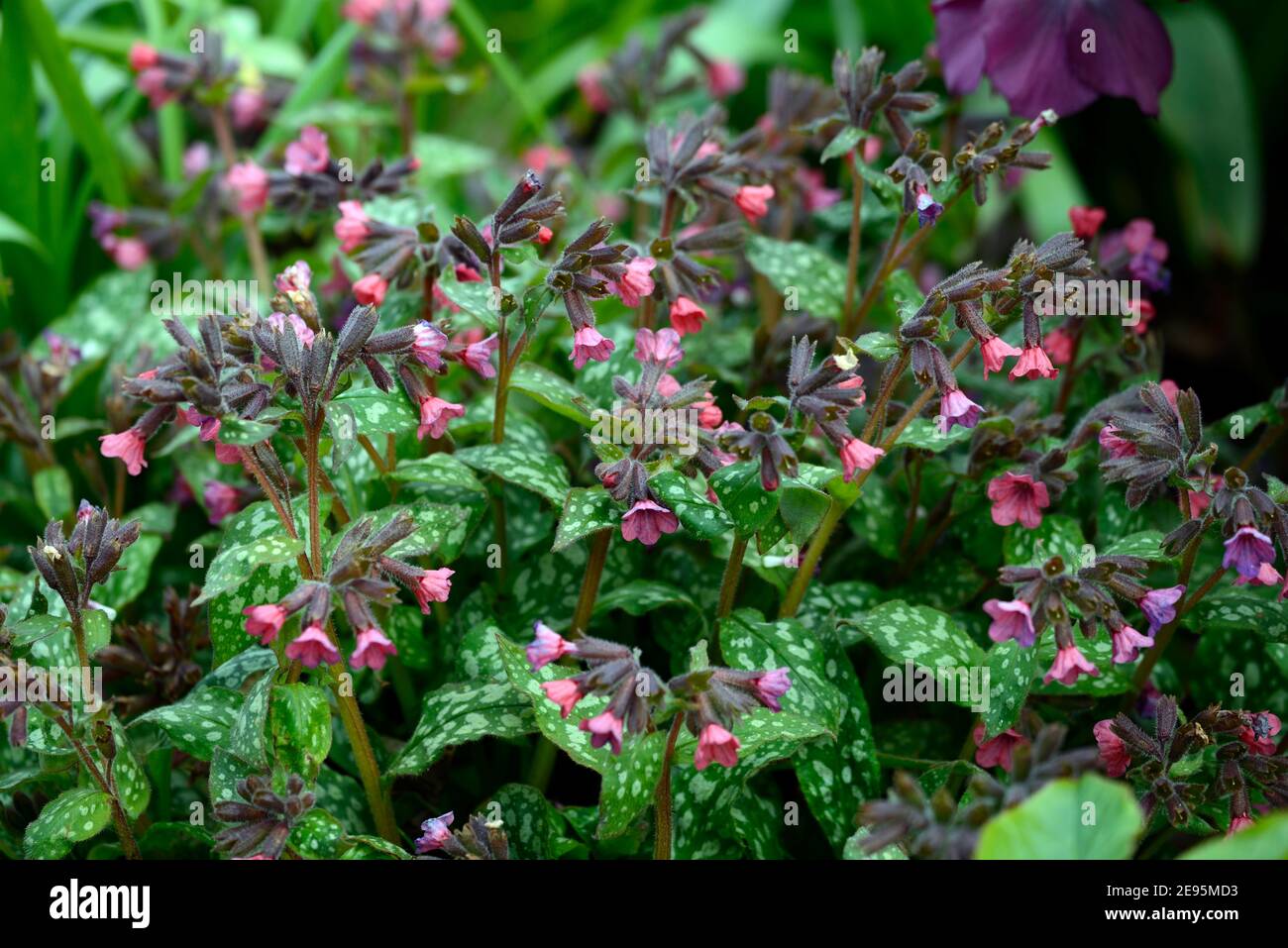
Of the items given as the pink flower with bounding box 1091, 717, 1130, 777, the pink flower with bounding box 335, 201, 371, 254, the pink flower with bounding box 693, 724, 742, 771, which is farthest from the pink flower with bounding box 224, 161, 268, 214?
the pink flower with bounding box 1091, 717, 1130, 777

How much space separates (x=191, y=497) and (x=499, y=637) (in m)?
0.60

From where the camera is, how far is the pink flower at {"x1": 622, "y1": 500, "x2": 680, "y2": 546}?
93 cm

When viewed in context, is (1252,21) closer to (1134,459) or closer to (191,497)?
(1134,459)

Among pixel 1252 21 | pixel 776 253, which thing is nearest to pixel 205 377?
pixel 776 253

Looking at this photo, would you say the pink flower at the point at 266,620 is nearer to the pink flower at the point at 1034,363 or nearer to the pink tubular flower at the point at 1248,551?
the pink flower at the point at 1034,363

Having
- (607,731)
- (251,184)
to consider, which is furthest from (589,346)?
(251,184)

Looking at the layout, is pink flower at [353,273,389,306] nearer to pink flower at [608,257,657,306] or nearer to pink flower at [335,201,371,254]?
pink flower at [335,201,371,254]

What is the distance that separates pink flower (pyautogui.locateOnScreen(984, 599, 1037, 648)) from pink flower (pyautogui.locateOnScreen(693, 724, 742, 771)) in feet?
0.69

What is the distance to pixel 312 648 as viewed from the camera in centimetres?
83

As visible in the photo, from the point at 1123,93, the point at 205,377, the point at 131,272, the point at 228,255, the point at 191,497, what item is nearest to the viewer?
the point at 205,377

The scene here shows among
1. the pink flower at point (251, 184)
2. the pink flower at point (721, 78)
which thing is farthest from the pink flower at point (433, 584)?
the pink flower at point (721, 78)

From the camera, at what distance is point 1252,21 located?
256cm

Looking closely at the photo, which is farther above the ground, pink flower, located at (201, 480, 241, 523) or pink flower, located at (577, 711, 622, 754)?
pink flower, located at (201, 480, 241, 523)

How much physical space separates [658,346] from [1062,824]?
49cm
